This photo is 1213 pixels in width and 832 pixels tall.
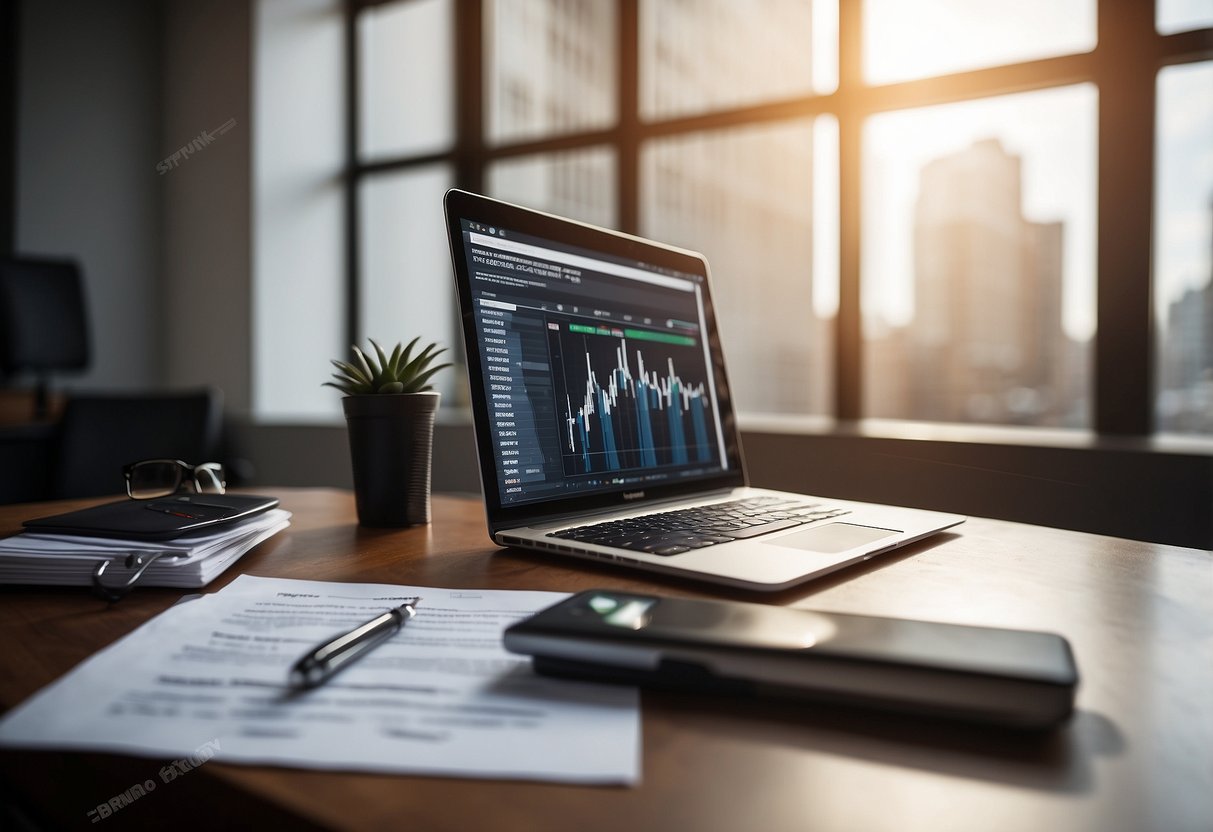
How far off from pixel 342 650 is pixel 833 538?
485 millimetres

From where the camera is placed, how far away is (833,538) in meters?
0.74

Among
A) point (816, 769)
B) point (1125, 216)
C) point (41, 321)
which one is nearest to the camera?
point (816, 769)

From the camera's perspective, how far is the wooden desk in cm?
29

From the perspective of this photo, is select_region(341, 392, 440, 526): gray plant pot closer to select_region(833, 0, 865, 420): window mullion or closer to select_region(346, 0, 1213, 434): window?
select_region(346, 0, 1213, 434): window

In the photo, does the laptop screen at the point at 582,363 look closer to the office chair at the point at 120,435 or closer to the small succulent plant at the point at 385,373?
the small succulent plant at the point at 385,373

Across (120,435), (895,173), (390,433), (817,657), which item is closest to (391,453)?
(390,433)

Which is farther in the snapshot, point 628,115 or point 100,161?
point 100,161

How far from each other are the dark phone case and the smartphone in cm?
39

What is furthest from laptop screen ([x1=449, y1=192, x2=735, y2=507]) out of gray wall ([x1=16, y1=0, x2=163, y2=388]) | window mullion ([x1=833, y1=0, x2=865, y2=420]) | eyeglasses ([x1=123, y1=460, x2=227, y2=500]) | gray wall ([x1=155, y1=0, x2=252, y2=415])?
gray wall ([x1=16, y1=0, x2=163, y2=388])

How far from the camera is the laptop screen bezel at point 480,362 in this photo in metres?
0.75

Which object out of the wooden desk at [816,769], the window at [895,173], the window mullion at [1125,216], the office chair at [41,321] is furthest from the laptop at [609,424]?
the office chair at [41,321]

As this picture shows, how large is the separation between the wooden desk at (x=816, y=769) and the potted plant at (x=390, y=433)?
1.16ft

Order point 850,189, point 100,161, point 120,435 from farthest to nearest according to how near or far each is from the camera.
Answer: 1. point 100,161
2. point 850,189
3. point 120,435

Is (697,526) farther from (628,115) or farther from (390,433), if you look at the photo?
(628,115)
